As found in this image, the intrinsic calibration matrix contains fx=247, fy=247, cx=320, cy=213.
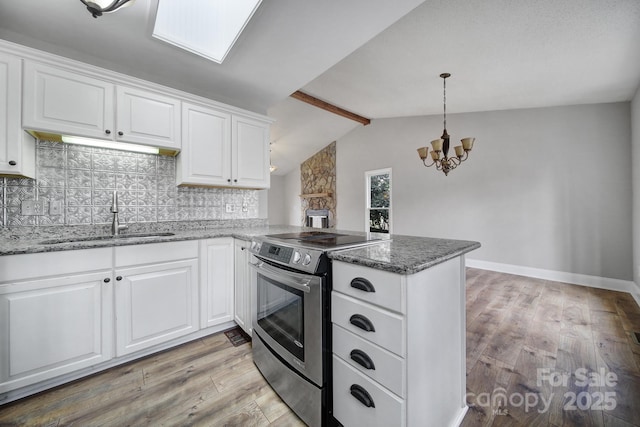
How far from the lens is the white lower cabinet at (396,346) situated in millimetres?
936

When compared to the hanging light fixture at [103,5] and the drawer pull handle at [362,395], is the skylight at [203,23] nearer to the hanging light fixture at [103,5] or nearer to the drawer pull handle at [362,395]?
the hanging light fixture at [103,5]

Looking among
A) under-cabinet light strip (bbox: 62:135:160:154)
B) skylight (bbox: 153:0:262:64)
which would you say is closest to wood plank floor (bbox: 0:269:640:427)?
under-cabinet light strip (bbox: 62:135:160:154)

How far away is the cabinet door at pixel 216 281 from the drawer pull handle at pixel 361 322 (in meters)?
1.46

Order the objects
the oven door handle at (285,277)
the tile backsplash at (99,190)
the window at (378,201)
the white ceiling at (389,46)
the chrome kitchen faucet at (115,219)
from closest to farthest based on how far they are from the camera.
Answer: the oven door handle at (285,277)
the white ceiling at (389,46)
the tile backsplash at (99,190)
the chrome kitchen faucet at (115,219)
the window at (378,201)

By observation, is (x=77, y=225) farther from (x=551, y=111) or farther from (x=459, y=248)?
(x=551, y=111)

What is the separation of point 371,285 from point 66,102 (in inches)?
93.6

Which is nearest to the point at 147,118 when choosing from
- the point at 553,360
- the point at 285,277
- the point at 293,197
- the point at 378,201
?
the point at 285,277

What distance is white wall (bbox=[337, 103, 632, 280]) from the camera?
330cm

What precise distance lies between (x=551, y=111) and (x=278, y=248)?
4.63 metres

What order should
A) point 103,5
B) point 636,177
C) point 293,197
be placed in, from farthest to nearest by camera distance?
point 293,197, point 636,177, point 103,5

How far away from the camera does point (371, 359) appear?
3.37ft

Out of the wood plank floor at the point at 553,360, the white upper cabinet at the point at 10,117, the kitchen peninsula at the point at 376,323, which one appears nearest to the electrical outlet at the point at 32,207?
the kitchen peninsula at the point at 376,323

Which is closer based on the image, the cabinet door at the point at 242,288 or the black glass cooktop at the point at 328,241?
the black glass cooktop at the point at 328,241

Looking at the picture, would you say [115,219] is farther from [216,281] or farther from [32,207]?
[216,281]
